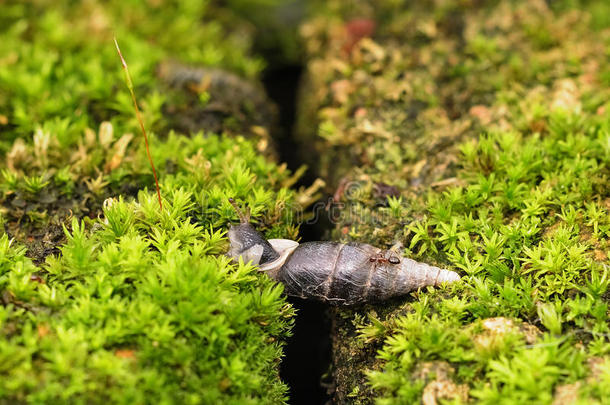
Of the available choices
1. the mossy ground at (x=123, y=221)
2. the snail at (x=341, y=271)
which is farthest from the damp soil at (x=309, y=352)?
the mossy ground at (x=123, y=221)

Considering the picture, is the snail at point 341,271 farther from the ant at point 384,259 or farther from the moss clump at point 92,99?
the moss clump at point 92,99

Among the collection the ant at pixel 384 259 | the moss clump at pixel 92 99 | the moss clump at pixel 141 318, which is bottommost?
the moss clump at pixel 141 318

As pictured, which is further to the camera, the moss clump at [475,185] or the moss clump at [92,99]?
the moss clump at [92,99]

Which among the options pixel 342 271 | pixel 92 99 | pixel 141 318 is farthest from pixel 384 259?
pixel 92 99

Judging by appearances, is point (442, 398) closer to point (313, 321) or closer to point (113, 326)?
point (313, 321)

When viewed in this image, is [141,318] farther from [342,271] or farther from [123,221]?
[342,271]

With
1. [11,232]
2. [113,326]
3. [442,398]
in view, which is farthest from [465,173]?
[11,232]

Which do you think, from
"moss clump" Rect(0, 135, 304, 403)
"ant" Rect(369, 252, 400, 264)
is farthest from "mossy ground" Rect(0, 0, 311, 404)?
"ant" Rect(369, 252, 400, 264)
